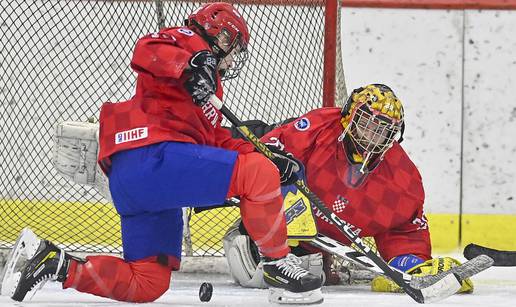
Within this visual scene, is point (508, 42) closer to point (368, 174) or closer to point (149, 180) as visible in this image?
point (368, 174)

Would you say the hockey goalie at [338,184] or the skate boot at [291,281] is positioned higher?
the hockey goalie at [338,184]

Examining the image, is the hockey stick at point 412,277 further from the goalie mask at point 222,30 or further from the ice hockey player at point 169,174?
the goalie mask at point 222,30

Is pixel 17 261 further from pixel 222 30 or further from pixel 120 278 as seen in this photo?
pixel 222 30

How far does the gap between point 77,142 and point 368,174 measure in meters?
0.97

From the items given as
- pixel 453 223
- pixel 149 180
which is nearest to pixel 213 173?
pixel 149 180

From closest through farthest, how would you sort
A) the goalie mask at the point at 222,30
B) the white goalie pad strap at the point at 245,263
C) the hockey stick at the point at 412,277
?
1. the goalie mask at the point at 222,30
2. the hockey stick at the point at 412,277
3. the white goalie pad strap at the point at 245,263

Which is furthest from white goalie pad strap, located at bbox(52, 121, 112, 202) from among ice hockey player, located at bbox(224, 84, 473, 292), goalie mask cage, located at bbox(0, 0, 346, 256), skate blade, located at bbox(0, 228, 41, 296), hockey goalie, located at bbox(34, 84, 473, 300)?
skate blade, located at bbox(0, 228, 41, 296)

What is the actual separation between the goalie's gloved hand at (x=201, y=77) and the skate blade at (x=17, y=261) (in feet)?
1.81

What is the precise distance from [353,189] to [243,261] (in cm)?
43

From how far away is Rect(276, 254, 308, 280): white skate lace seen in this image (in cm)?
291

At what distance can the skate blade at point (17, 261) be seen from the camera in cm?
288

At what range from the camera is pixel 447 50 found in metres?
5.11

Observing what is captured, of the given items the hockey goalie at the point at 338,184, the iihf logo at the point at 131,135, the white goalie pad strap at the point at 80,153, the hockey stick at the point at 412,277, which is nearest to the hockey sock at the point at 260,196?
the iihf logo at the point at 131,135

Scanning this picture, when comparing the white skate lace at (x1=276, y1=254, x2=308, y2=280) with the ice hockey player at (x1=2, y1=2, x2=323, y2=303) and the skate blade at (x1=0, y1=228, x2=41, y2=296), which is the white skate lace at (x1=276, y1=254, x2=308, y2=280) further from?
the skate blade at (x1=0, y1=228, x2=41, y2=296)
